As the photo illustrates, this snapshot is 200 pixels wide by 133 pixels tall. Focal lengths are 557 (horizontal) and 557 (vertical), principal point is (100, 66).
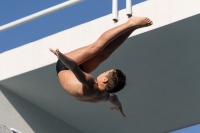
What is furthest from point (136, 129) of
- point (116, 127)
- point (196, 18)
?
point (196, 18)

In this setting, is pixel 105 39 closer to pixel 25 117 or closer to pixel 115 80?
pixel 115 80

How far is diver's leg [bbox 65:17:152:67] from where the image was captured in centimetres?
421

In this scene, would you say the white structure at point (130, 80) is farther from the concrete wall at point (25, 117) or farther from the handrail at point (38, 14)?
the handrail at point (38, 14)

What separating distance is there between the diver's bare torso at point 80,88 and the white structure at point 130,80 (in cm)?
159

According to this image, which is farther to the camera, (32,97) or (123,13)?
(32,97)

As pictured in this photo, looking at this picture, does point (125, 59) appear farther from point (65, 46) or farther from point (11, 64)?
point (11, 64)

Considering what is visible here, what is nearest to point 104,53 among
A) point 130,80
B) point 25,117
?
point 130,80

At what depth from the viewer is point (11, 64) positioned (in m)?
6.81

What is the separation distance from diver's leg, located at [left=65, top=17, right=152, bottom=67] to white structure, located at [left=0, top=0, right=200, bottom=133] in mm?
1467

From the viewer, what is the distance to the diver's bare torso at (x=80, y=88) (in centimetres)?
428

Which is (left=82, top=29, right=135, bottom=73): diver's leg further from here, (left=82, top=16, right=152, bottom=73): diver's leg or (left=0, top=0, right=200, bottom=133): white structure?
(left=0, top=0, right=200, bottom=133): white structure

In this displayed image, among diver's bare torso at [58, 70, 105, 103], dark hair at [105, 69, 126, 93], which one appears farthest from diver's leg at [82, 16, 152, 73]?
dark hair at [105, 69, 126, 93]

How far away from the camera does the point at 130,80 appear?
666cm

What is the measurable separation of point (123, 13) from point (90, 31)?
1.60 ft
